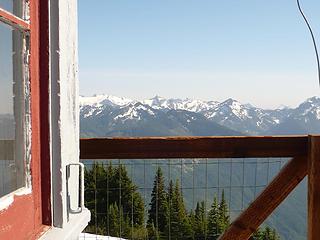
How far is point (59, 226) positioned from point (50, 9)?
627 mm

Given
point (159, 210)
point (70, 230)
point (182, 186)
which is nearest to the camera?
point (70, 230)

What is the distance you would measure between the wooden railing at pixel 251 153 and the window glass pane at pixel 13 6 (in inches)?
39.4

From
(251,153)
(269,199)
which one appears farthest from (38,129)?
(269,199)

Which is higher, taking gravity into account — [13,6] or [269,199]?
[13,6]

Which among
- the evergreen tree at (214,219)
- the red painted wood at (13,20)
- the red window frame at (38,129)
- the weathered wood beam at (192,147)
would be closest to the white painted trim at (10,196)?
the red window frame at (38,129)

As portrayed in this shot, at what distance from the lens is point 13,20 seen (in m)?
1.08

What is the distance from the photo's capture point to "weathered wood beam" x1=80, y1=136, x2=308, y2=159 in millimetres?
2088

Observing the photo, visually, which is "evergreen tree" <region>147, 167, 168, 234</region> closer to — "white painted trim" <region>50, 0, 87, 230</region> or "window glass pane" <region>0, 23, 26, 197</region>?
"white painted trim" <region>50, 0, 87, 230</region>

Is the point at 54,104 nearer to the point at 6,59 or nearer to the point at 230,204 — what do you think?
the point at 6,59

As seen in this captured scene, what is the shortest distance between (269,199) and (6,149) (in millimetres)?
1418

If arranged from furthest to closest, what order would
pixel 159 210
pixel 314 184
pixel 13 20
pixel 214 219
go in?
pixel 214 219, pixel 159 210, pixel 314 184, pixel 13 20

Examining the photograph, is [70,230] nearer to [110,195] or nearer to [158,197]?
[158,197]

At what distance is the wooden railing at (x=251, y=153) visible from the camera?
2092 mm

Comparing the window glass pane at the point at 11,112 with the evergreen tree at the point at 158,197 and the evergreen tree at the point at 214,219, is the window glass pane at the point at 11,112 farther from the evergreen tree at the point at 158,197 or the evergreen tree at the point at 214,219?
the evergreen tree at the point at 214,219
